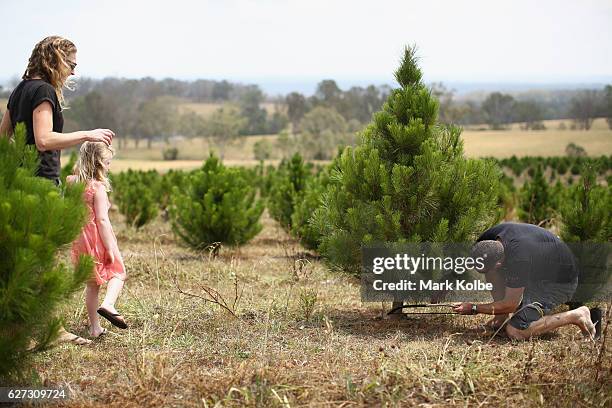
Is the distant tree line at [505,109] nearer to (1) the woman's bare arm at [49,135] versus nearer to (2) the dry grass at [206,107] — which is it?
(2) the dry grass at [206,107]

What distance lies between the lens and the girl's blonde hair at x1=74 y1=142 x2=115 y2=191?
208 inches

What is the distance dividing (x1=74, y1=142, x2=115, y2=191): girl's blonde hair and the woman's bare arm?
37 cm

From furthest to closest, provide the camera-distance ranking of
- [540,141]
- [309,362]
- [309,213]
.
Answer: [540,141] → [309,213] → [309,362]

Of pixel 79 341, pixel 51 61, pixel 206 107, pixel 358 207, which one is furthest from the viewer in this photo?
pixel 206 107

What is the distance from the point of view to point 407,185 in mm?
5758

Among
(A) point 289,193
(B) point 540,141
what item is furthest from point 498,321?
(B) point 540,141

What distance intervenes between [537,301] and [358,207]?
1548 millimetres

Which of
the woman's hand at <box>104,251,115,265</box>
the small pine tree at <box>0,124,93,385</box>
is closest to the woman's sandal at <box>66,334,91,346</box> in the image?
the woman's hand at <box>104,251,115,265</box>

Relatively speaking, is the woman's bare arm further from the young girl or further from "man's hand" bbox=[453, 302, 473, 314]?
"man's hand" bbox=[453, 302, 473, 314]

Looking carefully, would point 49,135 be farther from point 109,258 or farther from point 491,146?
point 491,146

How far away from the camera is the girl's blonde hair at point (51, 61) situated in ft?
16.3

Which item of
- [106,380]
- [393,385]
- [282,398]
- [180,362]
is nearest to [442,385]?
[393,385]

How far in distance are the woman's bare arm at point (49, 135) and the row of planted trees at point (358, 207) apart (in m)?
0.62

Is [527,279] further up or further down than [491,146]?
further up
